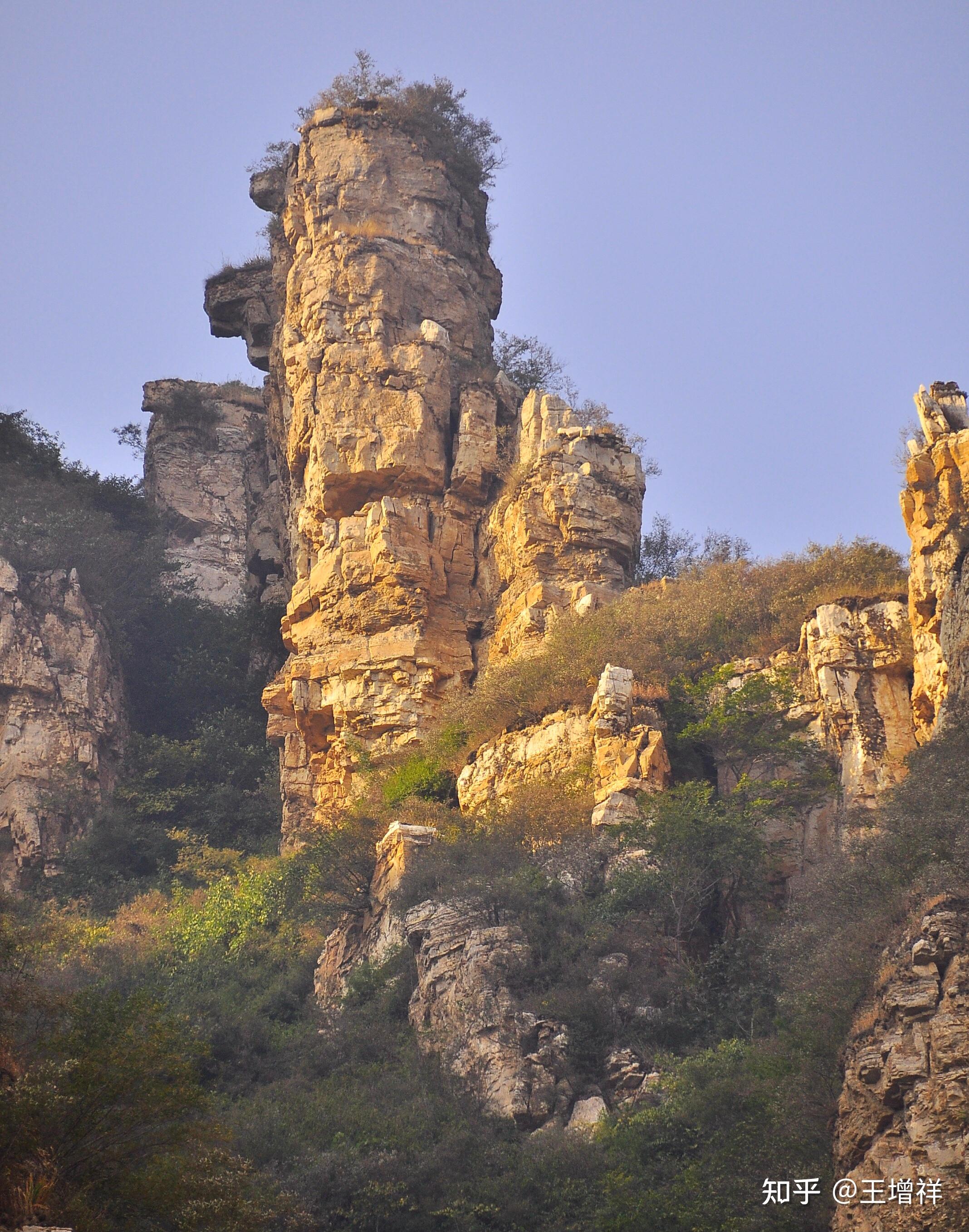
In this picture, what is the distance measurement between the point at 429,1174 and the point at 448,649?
13564 mm

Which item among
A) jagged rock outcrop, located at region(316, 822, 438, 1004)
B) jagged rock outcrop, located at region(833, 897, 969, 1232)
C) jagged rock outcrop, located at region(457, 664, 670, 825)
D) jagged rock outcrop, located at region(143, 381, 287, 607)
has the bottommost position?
jagged rock outcrop, located at region(833, 897, 969, 1232)

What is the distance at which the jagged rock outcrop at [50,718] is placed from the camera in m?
30.4

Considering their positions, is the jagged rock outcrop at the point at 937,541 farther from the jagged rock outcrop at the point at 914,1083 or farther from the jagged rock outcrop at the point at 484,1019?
the jagged rock outcrop at the point at 484,1019

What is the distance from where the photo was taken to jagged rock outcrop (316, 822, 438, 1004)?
Result: 73.1 feet

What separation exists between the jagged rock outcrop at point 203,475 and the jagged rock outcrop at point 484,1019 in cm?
2439

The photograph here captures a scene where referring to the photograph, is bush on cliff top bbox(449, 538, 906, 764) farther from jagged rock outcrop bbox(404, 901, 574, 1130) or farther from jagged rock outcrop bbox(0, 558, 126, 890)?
jagged rock outcrop bbox(0, 558, 126, 890)

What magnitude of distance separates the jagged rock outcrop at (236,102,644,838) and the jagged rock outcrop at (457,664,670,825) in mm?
3173

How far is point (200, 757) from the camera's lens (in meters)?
33.8

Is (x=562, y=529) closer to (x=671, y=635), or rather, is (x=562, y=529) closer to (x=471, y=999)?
(x=671, y=635)

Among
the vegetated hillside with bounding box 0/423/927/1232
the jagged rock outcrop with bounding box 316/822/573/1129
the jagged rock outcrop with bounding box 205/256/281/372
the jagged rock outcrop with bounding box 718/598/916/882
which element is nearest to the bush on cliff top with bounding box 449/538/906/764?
the vegetated hillside with bounding box 0/423/927/1232

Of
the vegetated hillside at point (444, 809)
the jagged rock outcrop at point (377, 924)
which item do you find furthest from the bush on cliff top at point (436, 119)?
the jagged rock outcrop at point (377, 924)

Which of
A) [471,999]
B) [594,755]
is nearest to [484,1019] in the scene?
[471,999]

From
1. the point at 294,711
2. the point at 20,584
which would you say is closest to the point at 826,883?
the point at 294,711

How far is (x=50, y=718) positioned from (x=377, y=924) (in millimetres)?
12461
